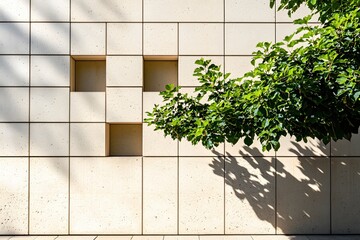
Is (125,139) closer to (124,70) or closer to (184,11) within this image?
(124,70)

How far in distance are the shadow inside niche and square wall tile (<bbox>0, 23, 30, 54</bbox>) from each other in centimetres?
416

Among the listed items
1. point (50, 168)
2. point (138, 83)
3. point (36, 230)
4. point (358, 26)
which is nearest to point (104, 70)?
point (138, 83)

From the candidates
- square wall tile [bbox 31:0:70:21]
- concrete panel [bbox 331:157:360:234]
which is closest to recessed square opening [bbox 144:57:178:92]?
square wall tile [bbox 31:0:70:21]

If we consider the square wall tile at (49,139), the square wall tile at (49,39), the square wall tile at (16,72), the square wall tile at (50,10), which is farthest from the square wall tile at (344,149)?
the square wall tile at (16,72)

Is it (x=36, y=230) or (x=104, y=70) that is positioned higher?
(x=104, y=70)

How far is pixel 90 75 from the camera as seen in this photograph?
5844 millimetres

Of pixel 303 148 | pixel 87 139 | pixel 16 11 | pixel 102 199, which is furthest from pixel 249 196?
pixel 16 11

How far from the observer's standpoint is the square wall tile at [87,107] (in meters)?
5.46

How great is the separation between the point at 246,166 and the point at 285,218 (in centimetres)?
118

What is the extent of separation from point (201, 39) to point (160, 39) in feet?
2.49

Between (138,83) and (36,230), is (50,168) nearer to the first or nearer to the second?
(36,230)

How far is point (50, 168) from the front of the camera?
544 cm

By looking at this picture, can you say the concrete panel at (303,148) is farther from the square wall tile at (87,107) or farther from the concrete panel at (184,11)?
the square wall tile at (87,107)

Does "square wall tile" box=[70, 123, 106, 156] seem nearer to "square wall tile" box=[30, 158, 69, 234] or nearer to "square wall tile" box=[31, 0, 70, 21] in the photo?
"square wall tile" box=[30, 158, 69, 234]
